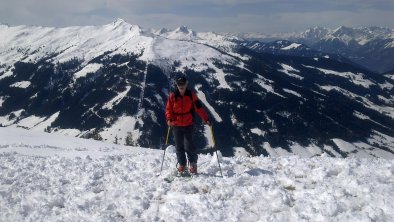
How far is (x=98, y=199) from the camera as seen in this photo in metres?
14.2

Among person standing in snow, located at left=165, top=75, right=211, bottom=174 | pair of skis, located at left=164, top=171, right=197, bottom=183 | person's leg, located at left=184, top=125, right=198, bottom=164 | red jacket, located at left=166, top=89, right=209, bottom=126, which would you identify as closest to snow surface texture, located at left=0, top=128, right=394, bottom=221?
pair of skis, located at left=164, top=171, right=197, bottom=183

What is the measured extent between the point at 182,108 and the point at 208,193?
3662 millimetres

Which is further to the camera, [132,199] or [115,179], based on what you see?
[115,179]

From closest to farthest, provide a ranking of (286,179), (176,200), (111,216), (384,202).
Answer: (384,202), (111,216), (176,200), (286,179)

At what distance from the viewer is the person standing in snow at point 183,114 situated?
1580 cm

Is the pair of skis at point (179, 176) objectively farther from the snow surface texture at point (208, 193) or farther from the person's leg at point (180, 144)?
the person's leg at point (180, 144)

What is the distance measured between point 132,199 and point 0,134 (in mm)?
27717

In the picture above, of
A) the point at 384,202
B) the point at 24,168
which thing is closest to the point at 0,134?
the point at 24,168

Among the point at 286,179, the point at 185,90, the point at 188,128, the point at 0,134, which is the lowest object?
the point at 0,134

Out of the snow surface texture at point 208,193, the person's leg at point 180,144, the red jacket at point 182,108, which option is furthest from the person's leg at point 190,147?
the snow surface texture at point 208,193

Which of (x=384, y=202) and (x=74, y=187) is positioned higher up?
(x=384, y=202)

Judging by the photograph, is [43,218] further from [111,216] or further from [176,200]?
[176,200]

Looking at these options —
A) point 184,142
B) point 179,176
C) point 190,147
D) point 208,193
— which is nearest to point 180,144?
point 184,142

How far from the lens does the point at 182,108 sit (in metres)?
16.0
